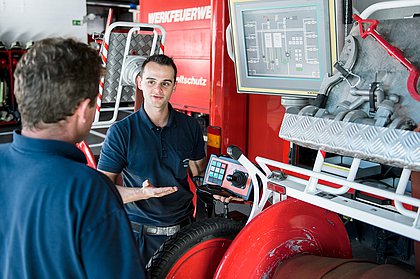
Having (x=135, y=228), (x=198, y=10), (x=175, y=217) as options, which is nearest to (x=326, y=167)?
(x=175, y=217)

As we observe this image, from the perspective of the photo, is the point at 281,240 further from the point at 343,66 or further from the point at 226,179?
the point at 343,66

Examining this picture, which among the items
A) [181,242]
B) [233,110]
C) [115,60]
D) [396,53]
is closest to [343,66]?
[396,53]

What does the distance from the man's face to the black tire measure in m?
0.67

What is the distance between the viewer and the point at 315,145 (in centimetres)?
166

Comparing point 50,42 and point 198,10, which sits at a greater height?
point 198,10

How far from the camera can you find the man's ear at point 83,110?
4.05ft

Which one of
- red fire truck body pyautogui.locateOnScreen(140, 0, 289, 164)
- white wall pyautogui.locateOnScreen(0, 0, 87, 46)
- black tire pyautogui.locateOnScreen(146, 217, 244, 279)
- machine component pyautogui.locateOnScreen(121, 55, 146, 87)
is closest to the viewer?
black tire pyautogui.locateOnScreen(146, 217, 244, 279)

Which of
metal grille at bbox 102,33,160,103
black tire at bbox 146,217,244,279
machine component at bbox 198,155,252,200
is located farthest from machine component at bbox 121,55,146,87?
black tire at bbox 146,217,244,279

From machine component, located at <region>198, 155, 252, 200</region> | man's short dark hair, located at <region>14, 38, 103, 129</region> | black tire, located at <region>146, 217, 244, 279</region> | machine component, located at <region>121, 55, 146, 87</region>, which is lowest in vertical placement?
black tire, located at <region>146, 217, 244, 279</region>

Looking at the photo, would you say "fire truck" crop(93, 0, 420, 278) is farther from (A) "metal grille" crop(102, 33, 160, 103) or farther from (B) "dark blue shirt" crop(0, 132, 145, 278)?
A: (A) "metal grille" crop(102, 33, 160, 103)

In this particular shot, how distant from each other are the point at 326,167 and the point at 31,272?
1703 mm

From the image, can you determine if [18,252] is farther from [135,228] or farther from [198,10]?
[198,10]

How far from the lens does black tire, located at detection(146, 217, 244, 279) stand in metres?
2.03

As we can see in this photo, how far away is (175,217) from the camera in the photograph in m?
2.53
